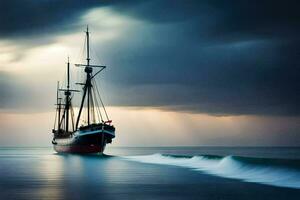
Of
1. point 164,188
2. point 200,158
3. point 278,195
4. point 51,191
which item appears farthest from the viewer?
point 200,158

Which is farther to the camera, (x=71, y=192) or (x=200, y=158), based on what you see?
(x=200, y=158)

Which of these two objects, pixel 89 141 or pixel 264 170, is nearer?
pixel 264 170

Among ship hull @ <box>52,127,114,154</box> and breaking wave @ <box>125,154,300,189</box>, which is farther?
ship hull @ <box>52,127,114,154</box>

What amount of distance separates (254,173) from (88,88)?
211 feet

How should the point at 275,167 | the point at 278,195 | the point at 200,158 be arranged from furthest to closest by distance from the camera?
the point at 200,158, the point at 275,167, the point at 278,195

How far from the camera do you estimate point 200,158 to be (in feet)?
307

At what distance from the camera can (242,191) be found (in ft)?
117

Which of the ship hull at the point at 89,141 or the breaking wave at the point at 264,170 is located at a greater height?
the ship hull at the point at 89,141

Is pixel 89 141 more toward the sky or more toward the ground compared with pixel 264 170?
more toward the sky

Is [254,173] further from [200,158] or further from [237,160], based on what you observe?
[200,158]

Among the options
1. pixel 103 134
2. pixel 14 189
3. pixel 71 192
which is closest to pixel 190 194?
pixel 71 192

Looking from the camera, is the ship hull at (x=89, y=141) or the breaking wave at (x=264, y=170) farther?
the ship hull at (x=89, y=141)

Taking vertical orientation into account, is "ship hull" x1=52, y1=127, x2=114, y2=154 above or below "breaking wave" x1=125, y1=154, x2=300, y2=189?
above

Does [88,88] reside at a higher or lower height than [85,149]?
higher
